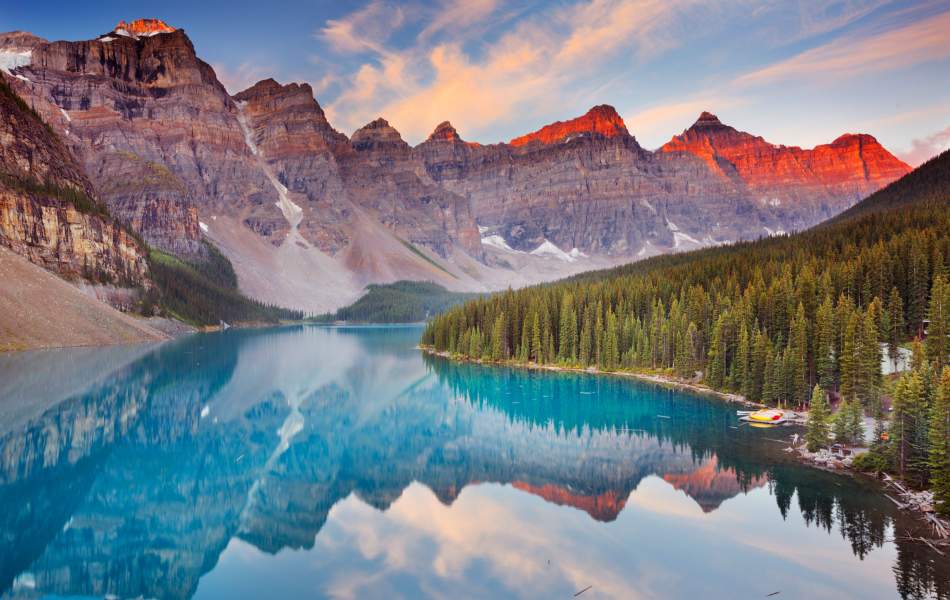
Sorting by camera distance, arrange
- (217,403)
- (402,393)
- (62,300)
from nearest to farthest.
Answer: (217,403) < (402,393) < (62,300)

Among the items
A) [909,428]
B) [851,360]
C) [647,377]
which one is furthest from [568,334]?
[909,428]

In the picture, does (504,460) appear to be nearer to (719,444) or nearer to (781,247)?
(719,444)

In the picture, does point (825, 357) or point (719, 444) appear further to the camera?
point (825, 357)

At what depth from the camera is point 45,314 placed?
4225 inches

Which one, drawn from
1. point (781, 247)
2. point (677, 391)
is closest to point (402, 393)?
point (677, 391)

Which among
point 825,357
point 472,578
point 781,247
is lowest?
point 472,578

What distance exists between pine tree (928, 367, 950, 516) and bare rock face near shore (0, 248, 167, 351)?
10898 cm

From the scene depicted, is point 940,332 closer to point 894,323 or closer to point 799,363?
point 894,323

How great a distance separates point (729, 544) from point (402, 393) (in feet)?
170

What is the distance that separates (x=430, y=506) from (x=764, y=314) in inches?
1907

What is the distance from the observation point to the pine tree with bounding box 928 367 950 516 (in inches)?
1134

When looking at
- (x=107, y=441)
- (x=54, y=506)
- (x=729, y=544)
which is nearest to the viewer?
(x=729, y=544)

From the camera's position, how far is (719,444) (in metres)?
44.3

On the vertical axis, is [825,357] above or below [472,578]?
above
